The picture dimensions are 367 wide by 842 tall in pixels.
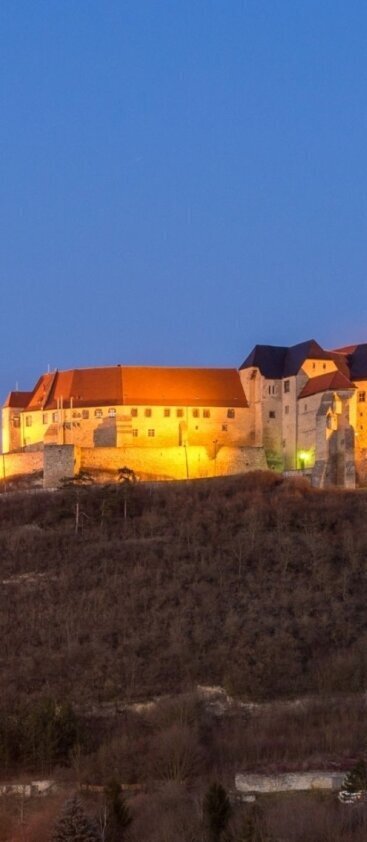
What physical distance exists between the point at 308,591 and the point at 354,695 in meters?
9.40

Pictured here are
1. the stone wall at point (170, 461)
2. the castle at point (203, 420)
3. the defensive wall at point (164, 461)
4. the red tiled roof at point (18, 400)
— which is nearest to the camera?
the castle at point (203, 420)

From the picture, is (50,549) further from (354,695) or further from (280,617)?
(354,695)

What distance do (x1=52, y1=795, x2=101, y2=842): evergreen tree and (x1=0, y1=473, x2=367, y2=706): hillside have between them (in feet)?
44.1

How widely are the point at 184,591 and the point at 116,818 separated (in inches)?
882

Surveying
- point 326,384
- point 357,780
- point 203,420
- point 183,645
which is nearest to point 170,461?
point 203,420

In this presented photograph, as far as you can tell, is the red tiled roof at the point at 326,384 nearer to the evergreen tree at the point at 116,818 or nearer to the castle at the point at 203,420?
the castle at the point at 203,420

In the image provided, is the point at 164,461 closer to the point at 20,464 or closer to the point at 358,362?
the point at 20,464

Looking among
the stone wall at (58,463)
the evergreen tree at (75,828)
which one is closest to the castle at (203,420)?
the stone wall at (58,463)

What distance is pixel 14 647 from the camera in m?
53.4

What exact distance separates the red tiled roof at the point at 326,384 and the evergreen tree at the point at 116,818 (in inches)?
1663

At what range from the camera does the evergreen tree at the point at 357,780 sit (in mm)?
37781

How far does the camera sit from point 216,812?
35344mm

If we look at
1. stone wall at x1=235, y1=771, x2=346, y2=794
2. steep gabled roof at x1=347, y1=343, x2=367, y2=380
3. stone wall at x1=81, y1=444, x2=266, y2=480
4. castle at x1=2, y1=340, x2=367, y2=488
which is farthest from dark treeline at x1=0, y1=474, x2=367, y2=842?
steep gabled roof at x1=347, y1=343, x2=367, y2=380

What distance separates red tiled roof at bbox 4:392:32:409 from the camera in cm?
8937
